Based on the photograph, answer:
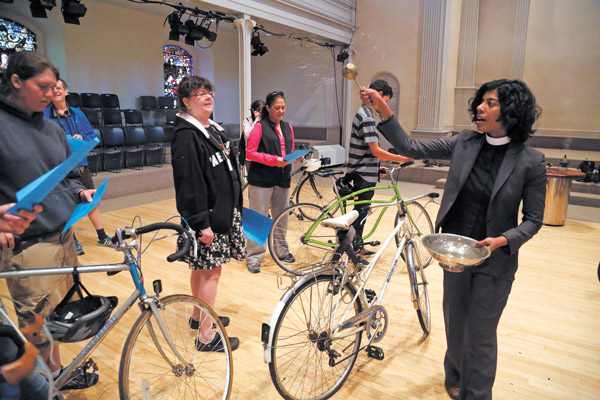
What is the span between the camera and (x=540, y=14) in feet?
27.8

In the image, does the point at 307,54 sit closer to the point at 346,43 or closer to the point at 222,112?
the point at 346,43

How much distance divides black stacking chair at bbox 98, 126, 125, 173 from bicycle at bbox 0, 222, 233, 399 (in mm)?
5594

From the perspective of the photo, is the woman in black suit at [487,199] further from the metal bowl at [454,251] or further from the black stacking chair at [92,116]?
the black stacking chair at [92,116]

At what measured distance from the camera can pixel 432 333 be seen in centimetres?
270

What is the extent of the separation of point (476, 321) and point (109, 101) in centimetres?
939

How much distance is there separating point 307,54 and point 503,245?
35.6 ft

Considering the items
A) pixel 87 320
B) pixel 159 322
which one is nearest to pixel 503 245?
pixel 159 322

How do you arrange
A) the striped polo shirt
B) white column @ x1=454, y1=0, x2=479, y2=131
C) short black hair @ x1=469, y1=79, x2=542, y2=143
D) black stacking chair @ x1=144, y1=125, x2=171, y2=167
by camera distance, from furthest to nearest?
white column @ x1=454, y1=0, x2=479, y2=131
black stacking chair @ x1=144, y1=125, x2=171, y2=167
the striped polo shirt
short black hair @ x1=469, y1=79, x2=542, y2=143

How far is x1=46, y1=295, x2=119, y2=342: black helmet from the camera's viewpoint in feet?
4.70

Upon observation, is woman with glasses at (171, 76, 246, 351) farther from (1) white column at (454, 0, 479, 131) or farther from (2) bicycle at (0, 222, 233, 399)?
(1) white column at (454, 0, 479, 131)

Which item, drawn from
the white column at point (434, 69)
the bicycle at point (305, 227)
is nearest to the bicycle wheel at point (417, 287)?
the bicycle at point (305, 227)

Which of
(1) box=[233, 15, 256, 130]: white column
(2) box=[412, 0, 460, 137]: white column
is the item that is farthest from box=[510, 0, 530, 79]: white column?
(1) box=[233, 15, 256, 130]: white column

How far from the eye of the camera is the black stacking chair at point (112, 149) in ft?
23.7

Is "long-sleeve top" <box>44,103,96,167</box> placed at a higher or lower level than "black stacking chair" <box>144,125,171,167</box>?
higher
